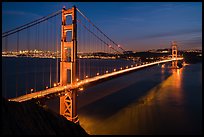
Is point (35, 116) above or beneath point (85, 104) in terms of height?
above

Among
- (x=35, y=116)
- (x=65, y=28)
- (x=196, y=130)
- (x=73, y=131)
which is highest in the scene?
(x=65, y=28)

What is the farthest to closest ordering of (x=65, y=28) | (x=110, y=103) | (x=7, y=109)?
(x=110, y=103) < (x=65, y=28) < (x=7, y=109)

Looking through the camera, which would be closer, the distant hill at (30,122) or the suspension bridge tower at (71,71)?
the distant hill at (30,122)

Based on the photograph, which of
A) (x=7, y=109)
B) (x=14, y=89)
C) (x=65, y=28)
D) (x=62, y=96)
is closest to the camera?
(x=7, y=109)

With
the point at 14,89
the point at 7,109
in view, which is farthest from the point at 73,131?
the point at 14,89

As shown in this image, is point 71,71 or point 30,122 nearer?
point 30,122

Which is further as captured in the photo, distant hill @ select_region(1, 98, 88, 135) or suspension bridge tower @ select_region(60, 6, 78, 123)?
suspension bridge tower @ select_region(60, 6, 78, 123)

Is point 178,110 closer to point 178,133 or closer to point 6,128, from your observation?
point 178,133

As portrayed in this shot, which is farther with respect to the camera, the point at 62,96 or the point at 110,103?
the point at 110,103
